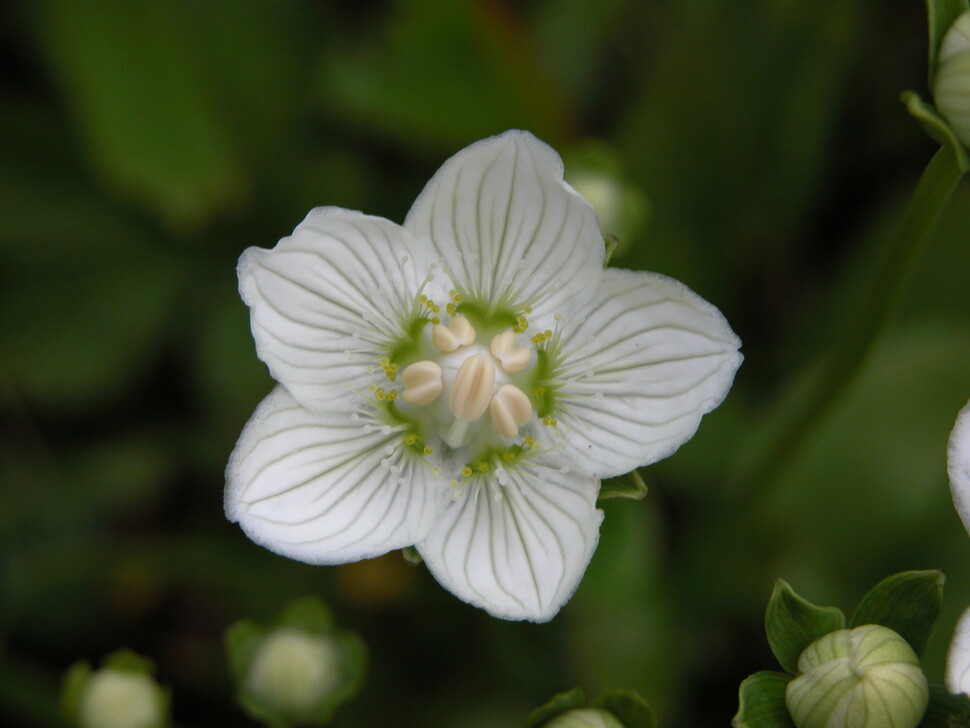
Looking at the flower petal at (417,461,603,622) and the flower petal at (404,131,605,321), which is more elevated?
the flower petal at (404,131,605,321)

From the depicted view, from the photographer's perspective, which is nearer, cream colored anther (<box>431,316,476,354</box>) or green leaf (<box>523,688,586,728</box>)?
green leaf (<box>523,688,586,728</box>)

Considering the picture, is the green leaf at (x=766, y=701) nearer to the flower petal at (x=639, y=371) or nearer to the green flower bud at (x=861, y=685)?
the green flower bud at (x=861, y=685)

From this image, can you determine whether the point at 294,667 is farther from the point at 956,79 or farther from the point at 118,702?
the point at 956,79

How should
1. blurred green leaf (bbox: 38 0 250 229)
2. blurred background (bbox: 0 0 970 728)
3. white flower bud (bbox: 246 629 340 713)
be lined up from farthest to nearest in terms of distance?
1. blurred green leaf (bbox: 38 0 250 229)
2. blurred background (bbox: 0 0 970 728)
3. white flower bud (bbox: 246 629 340 713)

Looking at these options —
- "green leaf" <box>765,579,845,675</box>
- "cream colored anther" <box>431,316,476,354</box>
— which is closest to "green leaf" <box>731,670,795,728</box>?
"green leaf" <box>765,579,845,675</box>

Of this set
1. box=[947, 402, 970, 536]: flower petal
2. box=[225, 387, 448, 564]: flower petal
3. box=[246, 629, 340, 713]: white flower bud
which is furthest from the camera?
box=[246, 629, 340, 713]: white flower bud

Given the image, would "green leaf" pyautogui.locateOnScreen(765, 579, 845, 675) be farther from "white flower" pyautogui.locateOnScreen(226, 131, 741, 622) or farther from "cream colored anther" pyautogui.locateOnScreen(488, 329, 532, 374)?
"cream colored anther" pyautogui.locateOnScreen(488, 329, 532, 374)

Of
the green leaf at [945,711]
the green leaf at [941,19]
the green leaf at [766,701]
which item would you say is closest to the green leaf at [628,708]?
the green leaf at [766,701]

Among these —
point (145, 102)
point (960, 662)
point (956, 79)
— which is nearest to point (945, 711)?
point (960, 662)
